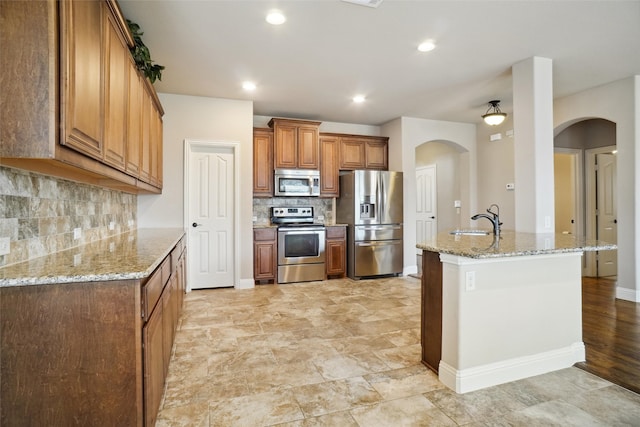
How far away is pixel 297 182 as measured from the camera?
17.6ft

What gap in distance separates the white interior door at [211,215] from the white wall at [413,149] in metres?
2.80

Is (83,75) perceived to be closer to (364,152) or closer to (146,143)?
(146,143)

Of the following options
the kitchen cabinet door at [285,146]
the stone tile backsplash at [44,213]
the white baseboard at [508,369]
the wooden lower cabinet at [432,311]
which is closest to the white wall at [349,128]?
the kitchen cabinet door at [285,146]

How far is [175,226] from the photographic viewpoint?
4480mm

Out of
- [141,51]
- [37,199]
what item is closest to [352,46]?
[141,51]

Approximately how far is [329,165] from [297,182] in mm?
667

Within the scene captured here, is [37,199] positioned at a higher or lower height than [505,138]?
lower

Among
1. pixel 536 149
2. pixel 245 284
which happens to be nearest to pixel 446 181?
pixel 536 149

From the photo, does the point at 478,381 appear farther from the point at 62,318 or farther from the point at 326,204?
the point at 326,204

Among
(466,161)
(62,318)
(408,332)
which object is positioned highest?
(466,161)

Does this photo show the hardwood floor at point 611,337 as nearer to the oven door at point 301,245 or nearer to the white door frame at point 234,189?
the oven door at point 301,245

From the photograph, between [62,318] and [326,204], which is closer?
[62,318]

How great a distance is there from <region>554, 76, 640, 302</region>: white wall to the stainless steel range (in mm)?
3869

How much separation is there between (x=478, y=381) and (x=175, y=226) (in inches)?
153
